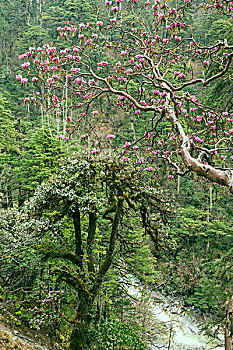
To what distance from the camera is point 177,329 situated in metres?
11.6

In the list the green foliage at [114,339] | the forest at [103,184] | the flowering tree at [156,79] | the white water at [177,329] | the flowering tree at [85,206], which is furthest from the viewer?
the white water at [177,329]

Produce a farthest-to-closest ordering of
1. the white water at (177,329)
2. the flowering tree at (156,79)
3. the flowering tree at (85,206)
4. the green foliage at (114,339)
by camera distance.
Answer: the white water at (177,329)
the green foliage at (114,339)
the flowering tree at (85,206)
the flowering tree at (156,79)

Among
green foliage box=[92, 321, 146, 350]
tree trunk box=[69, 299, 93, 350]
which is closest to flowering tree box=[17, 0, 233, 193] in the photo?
tree trunk box=[69, 299, 93, 350]

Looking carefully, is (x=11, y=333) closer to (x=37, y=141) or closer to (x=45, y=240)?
(x=45, y=240)

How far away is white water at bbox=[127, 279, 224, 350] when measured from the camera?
10.0 metres

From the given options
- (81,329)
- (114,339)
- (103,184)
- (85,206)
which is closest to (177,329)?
(114,339)

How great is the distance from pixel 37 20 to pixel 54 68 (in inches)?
1022

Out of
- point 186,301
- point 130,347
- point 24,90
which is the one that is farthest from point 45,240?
point 24,90

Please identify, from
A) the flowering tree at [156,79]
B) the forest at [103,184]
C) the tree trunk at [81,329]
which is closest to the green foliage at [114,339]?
the forest at [103,184]

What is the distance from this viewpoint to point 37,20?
1042 inches

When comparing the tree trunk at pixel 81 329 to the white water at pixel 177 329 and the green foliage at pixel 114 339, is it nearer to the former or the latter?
the green foliage at pixel 114 339

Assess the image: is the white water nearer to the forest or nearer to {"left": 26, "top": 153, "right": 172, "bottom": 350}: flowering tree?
the forest

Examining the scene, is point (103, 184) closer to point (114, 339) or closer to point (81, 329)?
point (81, 329)

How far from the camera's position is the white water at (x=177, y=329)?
10.0 meters
